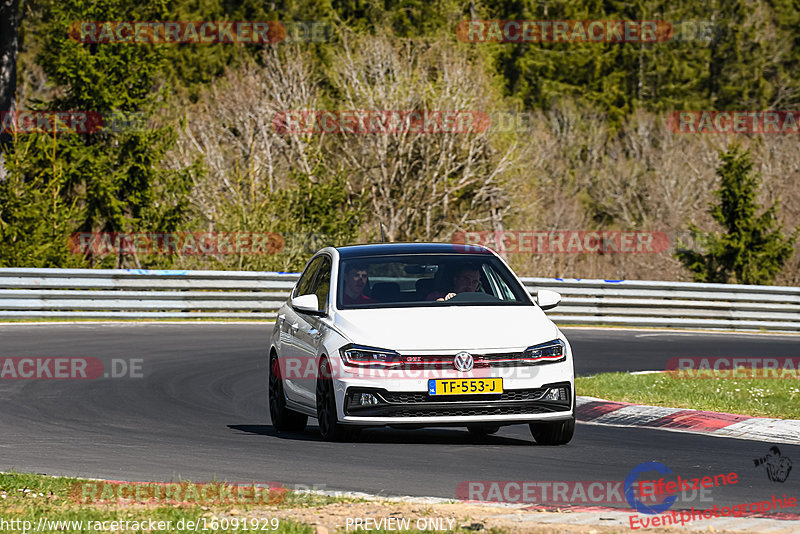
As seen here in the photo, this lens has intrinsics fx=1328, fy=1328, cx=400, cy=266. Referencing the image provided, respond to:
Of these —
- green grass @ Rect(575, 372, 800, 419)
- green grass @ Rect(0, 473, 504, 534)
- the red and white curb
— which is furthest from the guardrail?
green grass @ Rect(0, 473, 504, 534)

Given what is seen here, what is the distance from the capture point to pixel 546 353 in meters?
10.1

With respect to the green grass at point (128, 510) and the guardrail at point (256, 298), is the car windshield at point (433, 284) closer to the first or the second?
the green grass at point (128, 510)

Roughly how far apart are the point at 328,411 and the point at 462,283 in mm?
1683

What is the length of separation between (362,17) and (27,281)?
1675 inches

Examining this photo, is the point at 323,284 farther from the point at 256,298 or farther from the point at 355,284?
the point at 256,298

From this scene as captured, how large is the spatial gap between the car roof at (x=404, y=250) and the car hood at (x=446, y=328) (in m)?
0.99

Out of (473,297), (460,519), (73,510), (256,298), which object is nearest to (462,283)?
(473,297)

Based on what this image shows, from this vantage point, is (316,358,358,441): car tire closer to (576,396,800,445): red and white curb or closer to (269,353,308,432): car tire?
(269,353,308,432): car tire

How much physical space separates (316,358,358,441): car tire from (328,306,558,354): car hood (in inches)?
15.0

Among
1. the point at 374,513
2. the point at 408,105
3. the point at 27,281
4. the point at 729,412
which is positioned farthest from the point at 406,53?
the point at 374,513

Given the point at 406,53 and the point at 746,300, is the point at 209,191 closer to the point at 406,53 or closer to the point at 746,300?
the point at 406,53

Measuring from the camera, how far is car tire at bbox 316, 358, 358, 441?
10203 millimetres

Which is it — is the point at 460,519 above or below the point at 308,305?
below

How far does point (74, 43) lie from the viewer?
3456 cm
